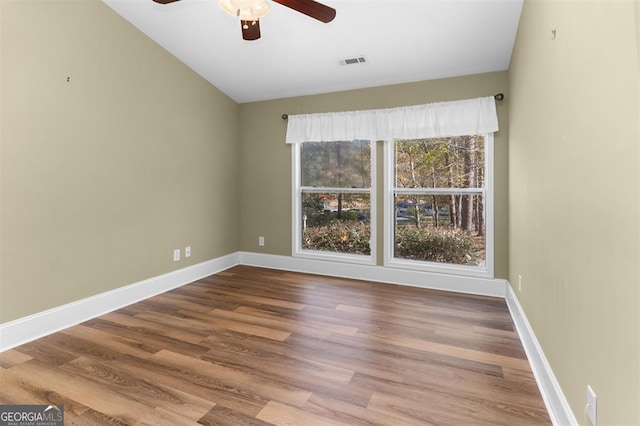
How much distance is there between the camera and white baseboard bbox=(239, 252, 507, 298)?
3.52 m

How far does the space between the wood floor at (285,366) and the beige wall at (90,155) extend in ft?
1.64

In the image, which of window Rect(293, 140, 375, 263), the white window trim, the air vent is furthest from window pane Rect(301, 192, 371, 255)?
the air vent

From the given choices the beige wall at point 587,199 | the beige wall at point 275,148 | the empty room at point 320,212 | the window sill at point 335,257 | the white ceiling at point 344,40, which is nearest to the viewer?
the beige wall at point 587,199

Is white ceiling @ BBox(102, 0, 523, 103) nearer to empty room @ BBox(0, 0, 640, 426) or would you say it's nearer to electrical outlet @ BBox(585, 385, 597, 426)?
empty room @ BBox(0, 0, 640, 426)

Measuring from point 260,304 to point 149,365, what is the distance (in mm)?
1224

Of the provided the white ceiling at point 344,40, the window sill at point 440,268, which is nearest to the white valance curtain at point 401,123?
the white ceiling at point 344,40

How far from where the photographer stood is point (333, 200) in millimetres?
4344

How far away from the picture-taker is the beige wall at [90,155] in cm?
236

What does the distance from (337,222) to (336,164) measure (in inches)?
29.7

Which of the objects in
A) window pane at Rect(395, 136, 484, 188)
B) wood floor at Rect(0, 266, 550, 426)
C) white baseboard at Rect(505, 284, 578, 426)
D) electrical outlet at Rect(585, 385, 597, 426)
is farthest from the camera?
window pane at Rect(395, 136, 484, 188)

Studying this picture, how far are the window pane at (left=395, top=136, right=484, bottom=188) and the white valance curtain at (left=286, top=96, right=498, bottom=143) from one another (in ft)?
0.57

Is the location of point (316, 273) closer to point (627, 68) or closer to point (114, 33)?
point (114, 33)

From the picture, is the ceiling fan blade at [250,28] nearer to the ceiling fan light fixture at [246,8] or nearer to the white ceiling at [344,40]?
the ceiling fan light fixture at [246,8]

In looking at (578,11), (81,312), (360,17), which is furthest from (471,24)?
(81,312)
